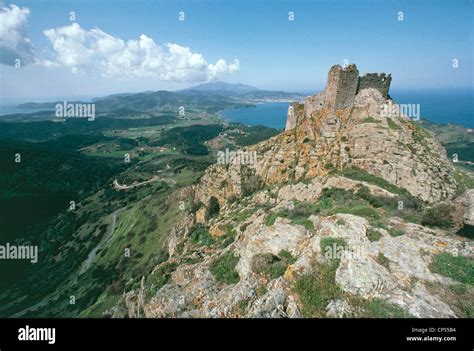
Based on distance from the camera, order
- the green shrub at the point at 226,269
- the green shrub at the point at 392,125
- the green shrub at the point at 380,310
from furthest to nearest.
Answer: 1. the green shrub at the point at 392,125
2. the green shrub at the point at 226,269
3. the green shrub at the point at 380,310

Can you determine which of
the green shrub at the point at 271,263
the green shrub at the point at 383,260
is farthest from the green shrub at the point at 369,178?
the green shrub at the point at 271,263

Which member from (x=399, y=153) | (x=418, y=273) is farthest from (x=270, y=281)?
(x=399, y=153)

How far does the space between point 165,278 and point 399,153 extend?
3199 cm

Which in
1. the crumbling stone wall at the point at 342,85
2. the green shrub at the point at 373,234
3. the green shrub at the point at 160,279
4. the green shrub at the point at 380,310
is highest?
the crumbling stone wall at the point at 342,85

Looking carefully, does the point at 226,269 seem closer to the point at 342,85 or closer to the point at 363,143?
the point at 363,143

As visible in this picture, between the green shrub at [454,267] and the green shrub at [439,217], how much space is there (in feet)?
16.0

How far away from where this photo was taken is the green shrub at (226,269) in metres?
23.7

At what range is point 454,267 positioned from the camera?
15.7 metres

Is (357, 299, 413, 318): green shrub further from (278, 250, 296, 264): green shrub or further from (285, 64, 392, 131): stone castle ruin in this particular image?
(285, 64, 392, 131): stone castle ruin

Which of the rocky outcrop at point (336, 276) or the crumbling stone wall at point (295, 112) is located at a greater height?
the crumbling stone wall at point (295, 112)

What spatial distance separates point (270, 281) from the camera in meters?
19.4

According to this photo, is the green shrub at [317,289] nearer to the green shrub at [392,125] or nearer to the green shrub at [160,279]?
the green shrub at [160,279]

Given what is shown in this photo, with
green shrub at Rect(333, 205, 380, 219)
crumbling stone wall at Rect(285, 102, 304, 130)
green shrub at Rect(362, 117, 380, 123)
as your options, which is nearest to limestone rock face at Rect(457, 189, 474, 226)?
green shrub at Rect(333, 205, 380, 219)
